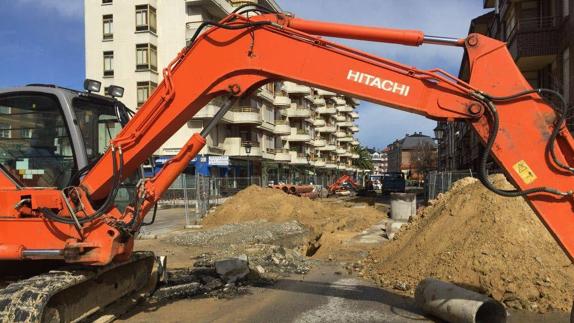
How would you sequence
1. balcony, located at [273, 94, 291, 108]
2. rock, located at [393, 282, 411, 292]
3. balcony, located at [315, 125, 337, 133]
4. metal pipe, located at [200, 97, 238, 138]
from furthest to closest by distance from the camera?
balcony, located at [315, 125, 337, 133]
balcony, located at [273, 94, 291, 108]
rock, located at [393, 282, 411, 292]
metal pipe, located at [200, 97, 238, 138]

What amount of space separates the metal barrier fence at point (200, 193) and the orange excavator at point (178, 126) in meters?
10.9

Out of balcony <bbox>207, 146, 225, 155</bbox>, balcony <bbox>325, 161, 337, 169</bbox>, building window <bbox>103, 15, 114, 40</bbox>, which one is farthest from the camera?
balcony <bbox>325, 161, 337, 169</bbox>

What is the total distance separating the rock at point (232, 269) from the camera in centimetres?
941

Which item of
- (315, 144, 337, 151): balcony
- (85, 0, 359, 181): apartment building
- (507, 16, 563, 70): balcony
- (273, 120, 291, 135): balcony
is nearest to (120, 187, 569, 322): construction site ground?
(507, 16, 563, 70): balcony

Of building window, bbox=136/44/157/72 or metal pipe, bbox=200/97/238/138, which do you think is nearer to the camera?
metal pipe, bbox=200/97/238/138

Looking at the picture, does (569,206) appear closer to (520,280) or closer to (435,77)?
(435,77)

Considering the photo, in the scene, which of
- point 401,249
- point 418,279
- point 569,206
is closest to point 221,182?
point 401,249

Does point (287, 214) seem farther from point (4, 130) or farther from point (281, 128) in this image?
point (281, 128)

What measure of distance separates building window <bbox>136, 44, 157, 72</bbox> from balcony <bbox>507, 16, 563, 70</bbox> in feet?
98.0

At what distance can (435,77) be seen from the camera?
5656mm

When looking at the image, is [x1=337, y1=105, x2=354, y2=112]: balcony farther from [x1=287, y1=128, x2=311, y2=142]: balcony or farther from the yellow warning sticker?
the yellow warning sticker

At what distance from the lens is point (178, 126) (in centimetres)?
650

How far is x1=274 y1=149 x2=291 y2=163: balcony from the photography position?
58616 mm

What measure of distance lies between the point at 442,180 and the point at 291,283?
16.6m
